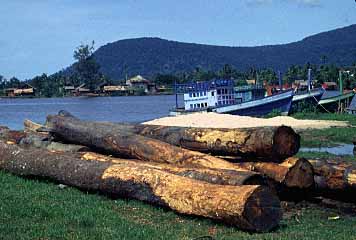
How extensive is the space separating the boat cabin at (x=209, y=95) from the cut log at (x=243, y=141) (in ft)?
108

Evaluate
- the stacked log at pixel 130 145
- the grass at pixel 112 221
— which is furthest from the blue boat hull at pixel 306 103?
the grass at pixel 112 221

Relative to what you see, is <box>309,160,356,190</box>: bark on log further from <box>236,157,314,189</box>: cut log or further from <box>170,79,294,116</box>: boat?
<box>170,79,294,116</box>: boat

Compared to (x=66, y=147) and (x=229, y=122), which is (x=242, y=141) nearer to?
(x=66, y=147)

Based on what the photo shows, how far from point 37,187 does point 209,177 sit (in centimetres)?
315

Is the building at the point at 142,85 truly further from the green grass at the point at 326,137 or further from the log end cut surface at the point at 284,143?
the log end cut surface at the point at 284,143

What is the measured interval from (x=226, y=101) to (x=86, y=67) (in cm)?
9874

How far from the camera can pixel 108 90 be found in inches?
5812

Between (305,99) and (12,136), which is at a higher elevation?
(12,136)

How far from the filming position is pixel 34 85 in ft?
490

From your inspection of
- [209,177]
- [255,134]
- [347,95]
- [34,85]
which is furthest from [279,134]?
[34,85]

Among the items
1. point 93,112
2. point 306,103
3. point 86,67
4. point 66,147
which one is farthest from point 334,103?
point 86,67

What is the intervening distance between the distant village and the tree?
1.52 meters

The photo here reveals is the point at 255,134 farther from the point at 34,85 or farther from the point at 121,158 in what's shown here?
the point at 34,85

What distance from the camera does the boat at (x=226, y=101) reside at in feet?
141
